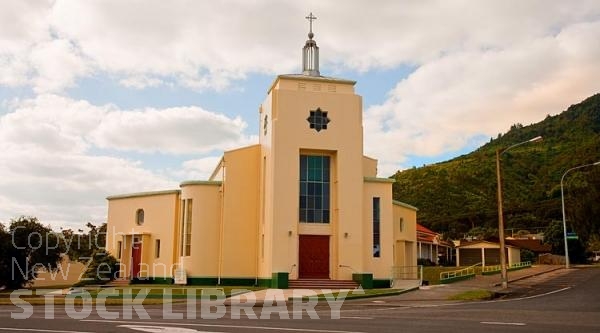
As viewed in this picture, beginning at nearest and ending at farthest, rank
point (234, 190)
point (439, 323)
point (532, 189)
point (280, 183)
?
point (439, 323) → point (280, 183) → point (234, 190) → point (532, 189)

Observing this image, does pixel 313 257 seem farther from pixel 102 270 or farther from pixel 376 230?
pixel 102 270

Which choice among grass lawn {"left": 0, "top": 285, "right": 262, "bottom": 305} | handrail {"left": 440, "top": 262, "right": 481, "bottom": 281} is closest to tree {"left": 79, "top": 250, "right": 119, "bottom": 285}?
grass lawn {"left": 0, "top": 285, "right": 262, "bottom": 305}

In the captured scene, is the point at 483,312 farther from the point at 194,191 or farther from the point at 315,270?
the point at 194,191

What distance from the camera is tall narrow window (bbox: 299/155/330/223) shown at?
33094mm

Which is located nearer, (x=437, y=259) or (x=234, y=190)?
(x=234, y=190)

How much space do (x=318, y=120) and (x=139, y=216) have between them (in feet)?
43.6

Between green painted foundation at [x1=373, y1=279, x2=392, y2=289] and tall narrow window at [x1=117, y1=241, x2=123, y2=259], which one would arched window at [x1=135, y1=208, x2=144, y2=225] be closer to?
tall narrow window at [x1=117, y1=241, x2=123, y2=259]

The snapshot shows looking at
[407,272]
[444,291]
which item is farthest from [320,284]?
[407,272]

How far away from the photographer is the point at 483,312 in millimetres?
17859

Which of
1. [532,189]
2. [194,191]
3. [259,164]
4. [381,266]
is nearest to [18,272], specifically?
[194,191]

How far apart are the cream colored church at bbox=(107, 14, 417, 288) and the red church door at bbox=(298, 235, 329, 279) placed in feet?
0.17

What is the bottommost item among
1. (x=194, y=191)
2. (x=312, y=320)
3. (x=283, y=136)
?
(x=312, y=320)

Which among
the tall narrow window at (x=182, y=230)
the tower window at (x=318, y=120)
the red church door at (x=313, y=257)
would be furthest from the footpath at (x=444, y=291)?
the tall narrow window at (x=182, y=230)

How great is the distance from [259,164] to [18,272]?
588 inches
